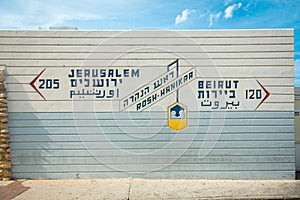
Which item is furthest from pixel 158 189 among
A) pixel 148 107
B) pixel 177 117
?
pixel 148 107

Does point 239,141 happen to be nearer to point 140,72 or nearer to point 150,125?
point 150,125

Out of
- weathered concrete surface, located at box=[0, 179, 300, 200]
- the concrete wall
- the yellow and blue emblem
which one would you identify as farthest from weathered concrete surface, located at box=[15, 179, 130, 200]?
the yellow and blue emblem

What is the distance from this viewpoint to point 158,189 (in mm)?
5410

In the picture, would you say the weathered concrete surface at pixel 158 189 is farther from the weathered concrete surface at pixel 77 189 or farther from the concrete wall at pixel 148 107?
the concrete wall at pixel 148 107

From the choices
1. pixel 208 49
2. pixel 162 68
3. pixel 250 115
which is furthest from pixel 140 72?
pixel 250 115

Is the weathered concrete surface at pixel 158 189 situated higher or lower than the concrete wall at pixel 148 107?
lower

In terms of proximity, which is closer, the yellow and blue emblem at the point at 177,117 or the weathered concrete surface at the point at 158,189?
the weathered concrete surface at the point at 158,189

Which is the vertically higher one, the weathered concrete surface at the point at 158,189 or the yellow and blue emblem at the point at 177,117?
the yellow and blue emblem at the point at 177,117

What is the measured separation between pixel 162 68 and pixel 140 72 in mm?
522

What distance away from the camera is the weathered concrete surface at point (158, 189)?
505cm

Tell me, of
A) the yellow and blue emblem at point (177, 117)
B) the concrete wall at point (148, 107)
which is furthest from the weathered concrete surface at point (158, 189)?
the yellow and blue emblem at point (177, 117)

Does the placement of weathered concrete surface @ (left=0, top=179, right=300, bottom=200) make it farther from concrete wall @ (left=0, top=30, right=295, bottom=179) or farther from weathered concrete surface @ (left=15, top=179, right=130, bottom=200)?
concrete wall @ (left=0, top=30, right=295, bottom=179)

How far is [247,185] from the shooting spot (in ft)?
18.6

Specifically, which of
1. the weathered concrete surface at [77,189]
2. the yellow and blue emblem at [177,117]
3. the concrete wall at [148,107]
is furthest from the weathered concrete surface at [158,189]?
the yellow and blue emblem at [177,117]
